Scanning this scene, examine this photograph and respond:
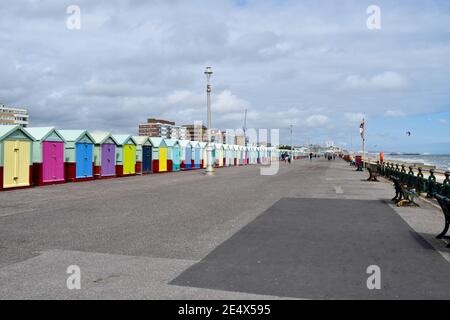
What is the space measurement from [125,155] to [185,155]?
10.2 m

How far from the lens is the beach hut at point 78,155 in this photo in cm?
2038

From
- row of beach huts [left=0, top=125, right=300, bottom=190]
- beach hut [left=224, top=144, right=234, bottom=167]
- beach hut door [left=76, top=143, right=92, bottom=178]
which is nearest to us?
row of beach huts [left=0, top=125, right=300, bottom=190]

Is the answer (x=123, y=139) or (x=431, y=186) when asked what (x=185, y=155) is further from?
(x=431, y=186)

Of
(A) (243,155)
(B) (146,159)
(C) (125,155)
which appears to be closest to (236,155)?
(A) (243,155)

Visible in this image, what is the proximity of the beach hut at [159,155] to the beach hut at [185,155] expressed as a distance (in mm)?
3227

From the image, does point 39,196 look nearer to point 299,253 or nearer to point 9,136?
point 9,136

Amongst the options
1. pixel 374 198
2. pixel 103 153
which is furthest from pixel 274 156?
pixel 374 198

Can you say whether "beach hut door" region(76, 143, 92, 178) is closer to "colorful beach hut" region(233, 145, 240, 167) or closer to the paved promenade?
the paved promenade

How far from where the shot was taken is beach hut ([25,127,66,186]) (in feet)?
59.1

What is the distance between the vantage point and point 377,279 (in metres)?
4.98

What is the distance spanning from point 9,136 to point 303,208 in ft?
41.1

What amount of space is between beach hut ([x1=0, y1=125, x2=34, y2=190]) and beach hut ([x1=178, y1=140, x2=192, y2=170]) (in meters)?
17.6

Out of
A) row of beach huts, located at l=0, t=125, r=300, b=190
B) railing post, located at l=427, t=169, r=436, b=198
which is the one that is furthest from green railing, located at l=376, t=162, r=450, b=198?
row of beach huts, located at l=0, t=125, r=300, b=190

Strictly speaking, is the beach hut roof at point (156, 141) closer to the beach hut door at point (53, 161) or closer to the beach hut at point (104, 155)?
the beach hut at point (104, 155)
